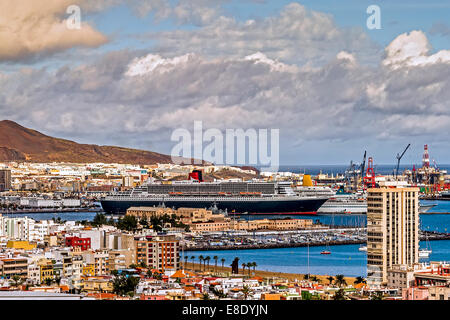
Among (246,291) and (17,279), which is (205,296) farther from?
(17,279)

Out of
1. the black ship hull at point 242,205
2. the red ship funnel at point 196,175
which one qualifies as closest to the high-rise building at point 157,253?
the black ship hull at point 242,205

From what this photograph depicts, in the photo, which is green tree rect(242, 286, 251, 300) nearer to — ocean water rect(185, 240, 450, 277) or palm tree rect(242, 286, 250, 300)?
palm tree rect(242, 286, 250, 300)

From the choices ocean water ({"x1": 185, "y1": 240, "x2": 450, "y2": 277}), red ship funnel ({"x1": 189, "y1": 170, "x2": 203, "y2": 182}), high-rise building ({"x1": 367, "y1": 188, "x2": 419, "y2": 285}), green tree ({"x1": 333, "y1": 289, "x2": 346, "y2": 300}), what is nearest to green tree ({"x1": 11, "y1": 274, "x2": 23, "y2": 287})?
green tree ({"x1": 333, "y1": 289, "x2": 346, "y2": 300})

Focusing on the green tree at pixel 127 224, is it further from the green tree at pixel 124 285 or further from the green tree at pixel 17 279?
the green tree at pixel 124 285

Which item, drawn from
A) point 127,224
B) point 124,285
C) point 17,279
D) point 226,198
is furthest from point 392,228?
point 226,198

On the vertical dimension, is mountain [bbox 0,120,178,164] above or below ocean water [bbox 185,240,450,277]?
above

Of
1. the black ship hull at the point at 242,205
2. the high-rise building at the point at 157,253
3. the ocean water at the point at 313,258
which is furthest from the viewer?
the black ship hull at the point at 242,205
